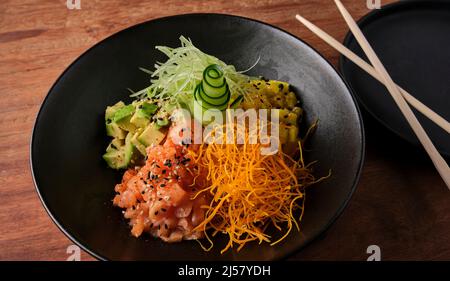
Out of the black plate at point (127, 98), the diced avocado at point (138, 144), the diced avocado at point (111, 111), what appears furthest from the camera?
the diced avocado at point (111, 111)

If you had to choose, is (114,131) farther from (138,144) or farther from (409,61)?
(409,61)

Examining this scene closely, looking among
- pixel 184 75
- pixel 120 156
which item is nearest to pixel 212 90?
pixel 184 75

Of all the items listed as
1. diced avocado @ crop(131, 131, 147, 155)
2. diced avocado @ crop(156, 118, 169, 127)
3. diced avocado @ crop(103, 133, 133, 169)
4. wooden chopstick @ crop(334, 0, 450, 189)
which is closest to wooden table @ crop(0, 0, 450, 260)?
wooden chopstick @ crop(334, 0, 450, 189)

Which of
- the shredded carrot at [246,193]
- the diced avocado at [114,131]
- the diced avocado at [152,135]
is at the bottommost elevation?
A: the shredded carrot at [246,193]

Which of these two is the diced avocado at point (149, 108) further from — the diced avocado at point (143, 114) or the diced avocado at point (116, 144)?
the diced avocado at point (116, 144)

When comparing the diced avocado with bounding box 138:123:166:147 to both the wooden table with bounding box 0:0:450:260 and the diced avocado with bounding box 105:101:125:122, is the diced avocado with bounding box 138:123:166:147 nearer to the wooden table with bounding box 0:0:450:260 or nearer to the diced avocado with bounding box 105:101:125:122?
the diced avocado with bounding box 105:101:125:122

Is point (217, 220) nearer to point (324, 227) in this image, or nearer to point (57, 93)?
point (324, 227)

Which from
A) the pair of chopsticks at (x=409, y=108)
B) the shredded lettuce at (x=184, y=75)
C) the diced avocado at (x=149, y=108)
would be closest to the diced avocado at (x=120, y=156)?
the diced avocado at (x=149, y=108)
